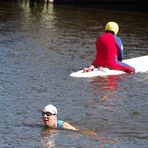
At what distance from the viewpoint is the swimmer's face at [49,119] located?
37.2ft

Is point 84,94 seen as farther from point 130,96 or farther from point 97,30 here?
point 97,30

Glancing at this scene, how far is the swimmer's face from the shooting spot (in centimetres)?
1134

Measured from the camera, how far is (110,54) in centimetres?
1778

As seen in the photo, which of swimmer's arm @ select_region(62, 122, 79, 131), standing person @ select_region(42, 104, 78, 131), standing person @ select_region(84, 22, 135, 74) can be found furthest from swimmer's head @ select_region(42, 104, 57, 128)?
standing person @ select_region(84, 22, 135, 74)

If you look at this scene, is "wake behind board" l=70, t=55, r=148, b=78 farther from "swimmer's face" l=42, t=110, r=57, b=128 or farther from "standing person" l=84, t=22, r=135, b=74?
"swimmer's face" l=42, t=110, r=57, b=128

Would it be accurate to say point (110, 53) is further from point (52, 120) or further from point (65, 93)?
point (52, 120)

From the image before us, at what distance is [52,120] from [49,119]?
6 centimetres

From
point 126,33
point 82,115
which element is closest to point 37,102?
point 82,115

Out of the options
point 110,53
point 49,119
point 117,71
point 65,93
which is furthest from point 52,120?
point 110,53

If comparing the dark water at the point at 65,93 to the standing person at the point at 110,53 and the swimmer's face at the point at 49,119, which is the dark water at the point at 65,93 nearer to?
the swimmer's face at the point at 49,119

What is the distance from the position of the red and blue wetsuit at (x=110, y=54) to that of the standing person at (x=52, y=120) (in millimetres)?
6415

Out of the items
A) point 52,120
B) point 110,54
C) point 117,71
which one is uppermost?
point 52,120

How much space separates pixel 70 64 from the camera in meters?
18.7

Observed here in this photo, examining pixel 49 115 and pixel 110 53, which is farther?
pixel 110 53
